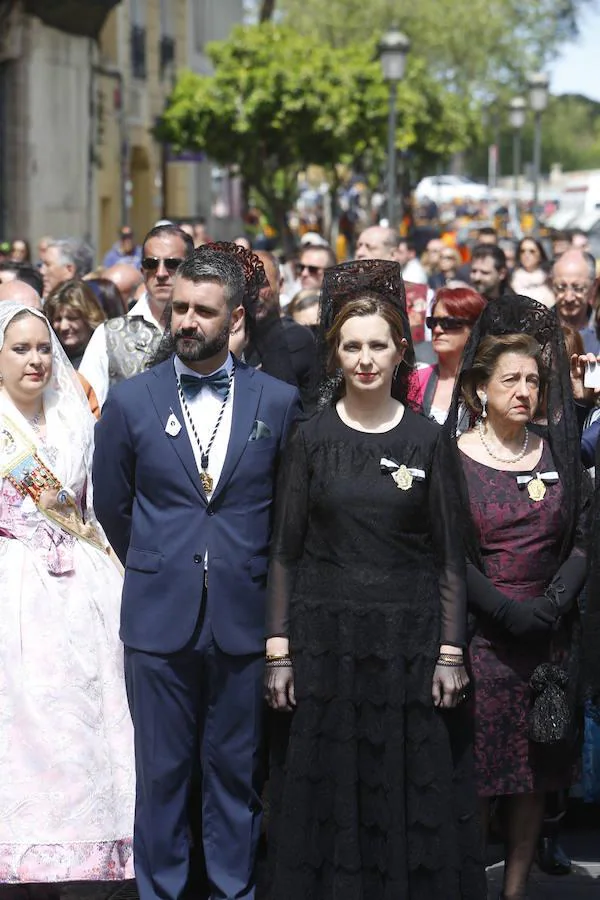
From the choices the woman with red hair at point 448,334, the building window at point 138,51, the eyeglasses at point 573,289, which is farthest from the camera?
the building window at point 138,51

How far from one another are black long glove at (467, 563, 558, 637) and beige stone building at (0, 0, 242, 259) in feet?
64.9

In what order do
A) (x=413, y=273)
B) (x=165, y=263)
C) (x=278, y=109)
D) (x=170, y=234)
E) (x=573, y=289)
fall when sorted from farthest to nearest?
(x=278, y=109) < (x=413, y=273) < (x=573, y=289) < (x=170, y=234) < (x=165, y=263)

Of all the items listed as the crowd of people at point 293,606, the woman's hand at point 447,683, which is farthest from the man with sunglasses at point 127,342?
the woman's hand at point 447,683

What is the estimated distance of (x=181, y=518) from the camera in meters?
5.37

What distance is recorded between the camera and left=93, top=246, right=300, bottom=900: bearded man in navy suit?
5371 mm

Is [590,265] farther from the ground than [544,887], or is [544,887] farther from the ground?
[590,265]

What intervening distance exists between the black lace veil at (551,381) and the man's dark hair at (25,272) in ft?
12.5

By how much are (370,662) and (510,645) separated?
61 cm

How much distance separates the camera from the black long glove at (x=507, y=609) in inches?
215

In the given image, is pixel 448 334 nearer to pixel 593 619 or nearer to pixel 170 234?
pixel 170 234

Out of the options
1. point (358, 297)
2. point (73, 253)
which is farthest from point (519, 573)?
point (73, 253)

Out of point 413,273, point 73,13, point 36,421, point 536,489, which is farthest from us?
point 73,13

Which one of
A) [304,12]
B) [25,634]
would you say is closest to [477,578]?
[25,634]

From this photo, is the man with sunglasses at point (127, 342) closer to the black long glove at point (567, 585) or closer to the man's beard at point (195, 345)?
the man's beard at point (195, 345)
